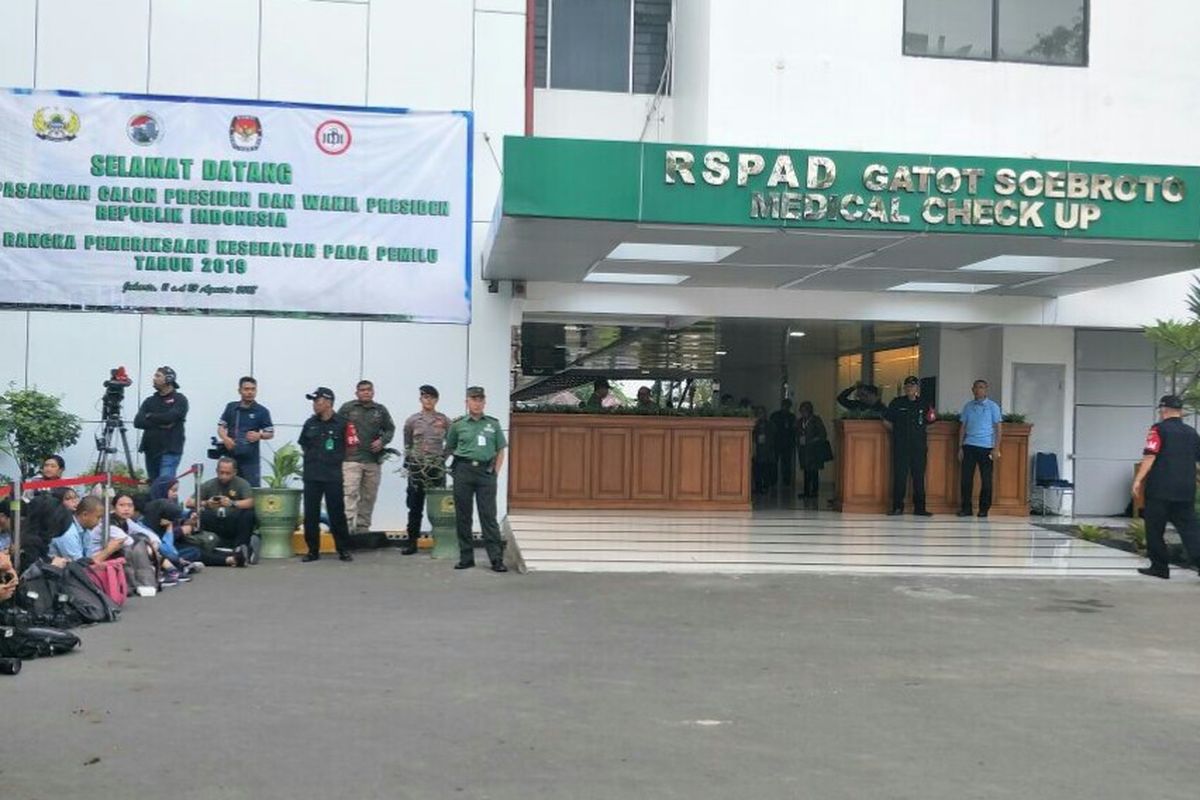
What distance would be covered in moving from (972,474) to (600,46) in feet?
25.5

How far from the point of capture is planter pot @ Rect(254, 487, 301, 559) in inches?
504

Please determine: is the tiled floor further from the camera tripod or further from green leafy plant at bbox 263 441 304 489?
the camera tripod

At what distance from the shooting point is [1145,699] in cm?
706


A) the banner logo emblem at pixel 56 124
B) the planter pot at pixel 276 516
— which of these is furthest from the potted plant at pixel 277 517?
the banner logo emblem at pixel 56 124

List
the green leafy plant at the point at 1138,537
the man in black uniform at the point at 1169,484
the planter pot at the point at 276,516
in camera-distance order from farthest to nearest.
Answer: the green leafy plant at the point at 1138,537
the planter pot at the point at 276,516
the man in black uniform at the point at 1169,484

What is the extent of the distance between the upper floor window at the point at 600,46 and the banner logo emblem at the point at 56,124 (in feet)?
20.0

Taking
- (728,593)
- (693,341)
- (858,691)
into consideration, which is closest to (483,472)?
(728,593)

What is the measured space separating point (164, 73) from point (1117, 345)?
1281 cm

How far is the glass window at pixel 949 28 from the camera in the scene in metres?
16.1

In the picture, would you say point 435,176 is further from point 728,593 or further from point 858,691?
point 858,691

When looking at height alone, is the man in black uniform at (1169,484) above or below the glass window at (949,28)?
below

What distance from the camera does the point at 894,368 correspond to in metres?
19.6

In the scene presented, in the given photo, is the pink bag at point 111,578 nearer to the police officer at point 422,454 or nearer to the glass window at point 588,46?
the police officer at point 422,454

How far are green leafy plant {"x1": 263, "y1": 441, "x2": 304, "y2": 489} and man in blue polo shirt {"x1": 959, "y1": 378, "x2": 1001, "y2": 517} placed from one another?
27.1ft
